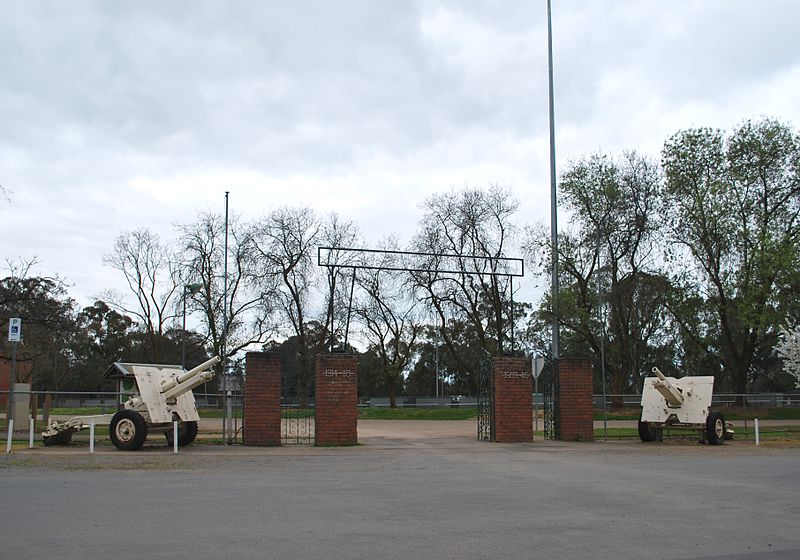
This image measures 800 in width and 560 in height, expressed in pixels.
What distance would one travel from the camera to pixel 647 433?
25.3 meters

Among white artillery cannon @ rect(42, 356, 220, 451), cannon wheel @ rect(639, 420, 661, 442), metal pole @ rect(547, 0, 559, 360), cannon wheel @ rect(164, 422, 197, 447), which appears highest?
metal pole @ rect(547, 0, 559, 360)

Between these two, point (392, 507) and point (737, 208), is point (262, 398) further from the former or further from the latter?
point (737, 208)

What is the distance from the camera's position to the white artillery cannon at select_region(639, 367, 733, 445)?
24281mm

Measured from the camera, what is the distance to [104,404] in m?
27.7

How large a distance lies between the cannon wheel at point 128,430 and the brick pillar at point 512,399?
1039 cm

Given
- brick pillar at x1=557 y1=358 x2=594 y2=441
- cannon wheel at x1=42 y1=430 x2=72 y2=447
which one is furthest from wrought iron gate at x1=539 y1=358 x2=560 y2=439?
cannon wheel at x1=42 y1=430 x2=72 y2=447

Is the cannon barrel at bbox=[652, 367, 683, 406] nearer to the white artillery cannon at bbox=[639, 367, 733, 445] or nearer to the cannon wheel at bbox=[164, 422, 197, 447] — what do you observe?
the white artillery cannon at bbox=[639, 367, 733, 445]

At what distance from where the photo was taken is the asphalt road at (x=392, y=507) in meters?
7.91

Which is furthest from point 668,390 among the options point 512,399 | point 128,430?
point 128,430

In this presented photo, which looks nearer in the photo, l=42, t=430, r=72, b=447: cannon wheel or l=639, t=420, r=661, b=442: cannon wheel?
l=42, t=430, r=72, b=447: cannon wheel

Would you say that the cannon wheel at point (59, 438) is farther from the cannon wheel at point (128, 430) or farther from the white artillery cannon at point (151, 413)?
the cannon wheel at point (128, 430)

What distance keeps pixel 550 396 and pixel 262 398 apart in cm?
968

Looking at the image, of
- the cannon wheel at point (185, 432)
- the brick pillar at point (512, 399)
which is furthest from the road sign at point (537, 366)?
the cannon wheel at point (185, 432)

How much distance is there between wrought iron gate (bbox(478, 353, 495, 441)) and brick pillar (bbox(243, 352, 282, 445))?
669cm
